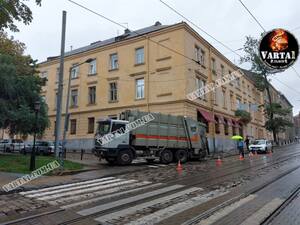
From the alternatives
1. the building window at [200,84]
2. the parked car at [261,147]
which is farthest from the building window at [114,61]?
the parked car at [261,147]

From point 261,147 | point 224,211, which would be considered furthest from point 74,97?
point 224,211

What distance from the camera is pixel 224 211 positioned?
8250 mm

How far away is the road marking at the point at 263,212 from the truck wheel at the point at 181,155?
608 inches

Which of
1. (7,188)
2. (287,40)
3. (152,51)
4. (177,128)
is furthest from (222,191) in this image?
(152,51)

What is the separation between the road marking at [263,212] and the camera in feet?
23.8

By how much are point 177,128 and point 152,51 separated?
11459 mm

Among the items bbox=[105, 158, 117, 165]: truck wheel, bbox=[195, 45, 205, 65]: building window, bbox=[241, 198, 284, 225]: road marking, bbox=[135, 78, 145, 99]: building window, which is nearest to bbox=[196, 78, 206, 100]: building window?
bbox=[195, 45, 205, 65]: building window

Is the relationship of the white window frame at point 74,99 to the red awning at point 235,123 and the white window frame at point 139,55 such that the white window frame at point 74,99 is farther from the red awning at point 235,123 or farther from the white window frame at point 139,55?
the red awning at point 235,123

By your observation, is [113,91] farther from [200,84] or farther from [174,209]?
[174,209]

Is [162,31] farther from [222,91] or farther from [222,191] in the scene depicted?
[222,191]

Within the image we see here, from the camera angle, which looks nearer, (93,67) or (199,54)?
(199,54)

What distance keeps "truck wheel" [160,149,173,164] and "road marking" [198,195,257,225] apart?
1397cm

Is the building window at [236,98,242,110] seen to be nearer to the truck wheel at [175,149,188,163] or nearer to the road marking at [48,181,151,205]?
the truck wheel at [175,149,188,163]

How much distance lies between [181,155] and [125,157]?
4837 mm
